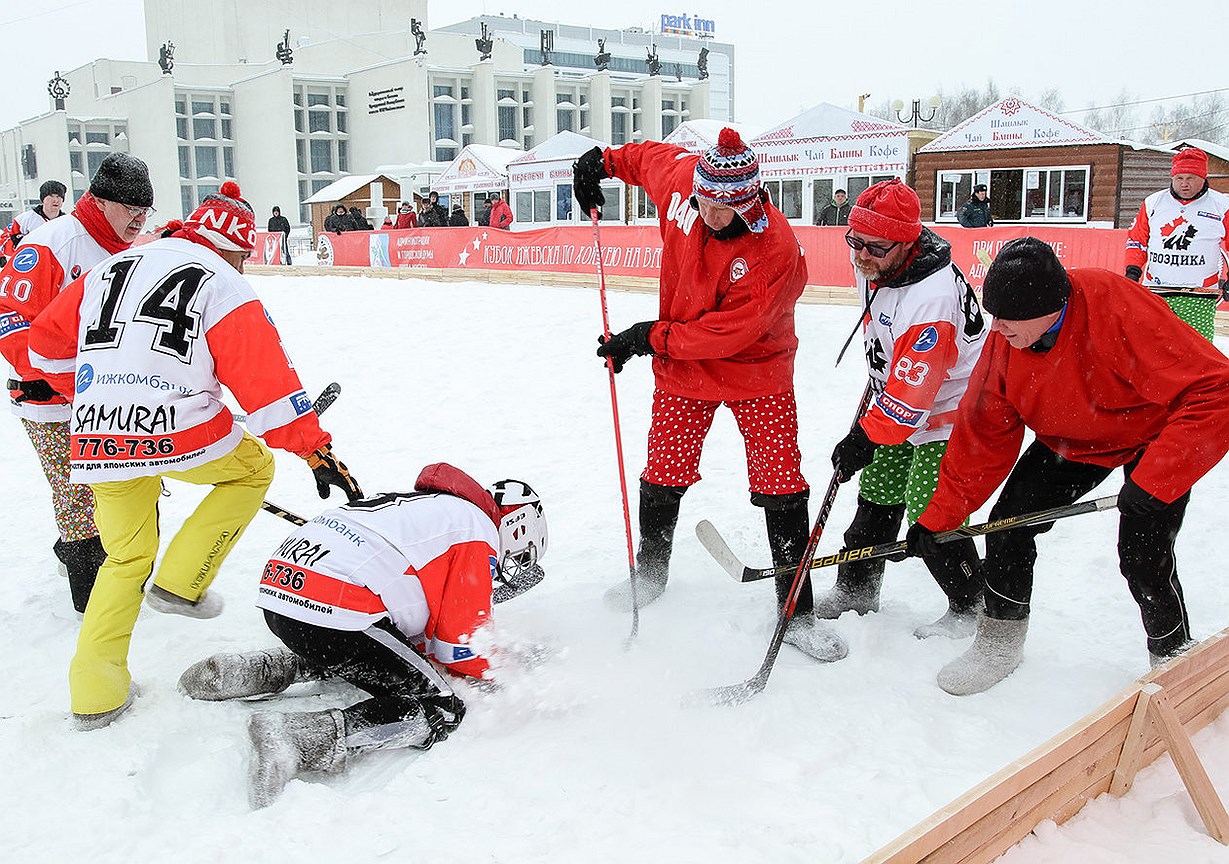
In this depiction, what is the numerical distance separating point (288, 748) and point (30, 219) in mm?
5089

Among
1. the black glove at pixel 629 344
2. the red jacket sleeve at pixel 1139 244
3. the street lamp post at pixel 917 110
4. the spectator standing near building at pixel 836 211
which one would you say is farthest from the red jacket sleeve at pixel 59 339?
the street lamp post at pixel 917 110

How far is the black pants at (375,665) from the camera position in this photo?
2.85 metres

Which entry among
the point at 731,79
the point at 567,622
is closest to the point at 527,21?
the point at 731,79

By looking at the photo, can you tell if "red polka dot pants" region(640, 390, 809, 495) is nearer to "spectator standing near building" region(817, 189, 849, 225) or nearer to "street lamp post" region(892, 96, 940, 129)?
"spectator standing near building" region(817, 189, 849, 225)

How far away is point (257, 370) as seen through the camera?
3047 mm

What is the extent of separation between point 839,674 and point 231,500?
2.17 meters

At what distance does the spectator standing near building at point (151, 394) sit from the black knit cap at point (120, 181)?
707 mm

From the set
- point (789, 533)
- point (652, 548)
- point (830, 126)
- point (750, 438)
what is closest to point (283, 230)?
point (830, 126)

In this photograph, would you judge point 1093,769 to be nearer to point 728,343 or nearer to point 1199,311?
point 728,343

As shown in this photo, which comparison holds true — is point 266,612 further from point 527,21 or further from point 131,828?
point 527,21

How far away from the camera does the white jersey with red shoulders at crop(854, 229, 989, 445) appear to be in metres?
3.12

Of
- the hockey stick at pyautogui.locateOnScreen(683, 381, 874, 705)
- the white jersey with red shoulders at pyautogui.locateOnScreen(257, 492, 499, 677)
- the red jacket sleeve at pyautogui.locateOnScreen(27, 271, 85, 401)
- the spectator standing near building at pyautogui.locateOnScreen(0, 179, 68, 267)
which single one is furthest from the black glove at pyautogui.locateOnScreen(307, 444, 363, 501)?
the spectator standing near building at pyautogui.locateOnScreen(0, 179, 68, 267)

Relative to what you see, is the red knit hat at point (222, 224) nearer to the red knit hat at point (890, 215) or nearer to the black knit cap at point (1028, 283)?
the red knit hat at point (890, 215)

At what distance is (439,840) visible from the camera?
2475mm
